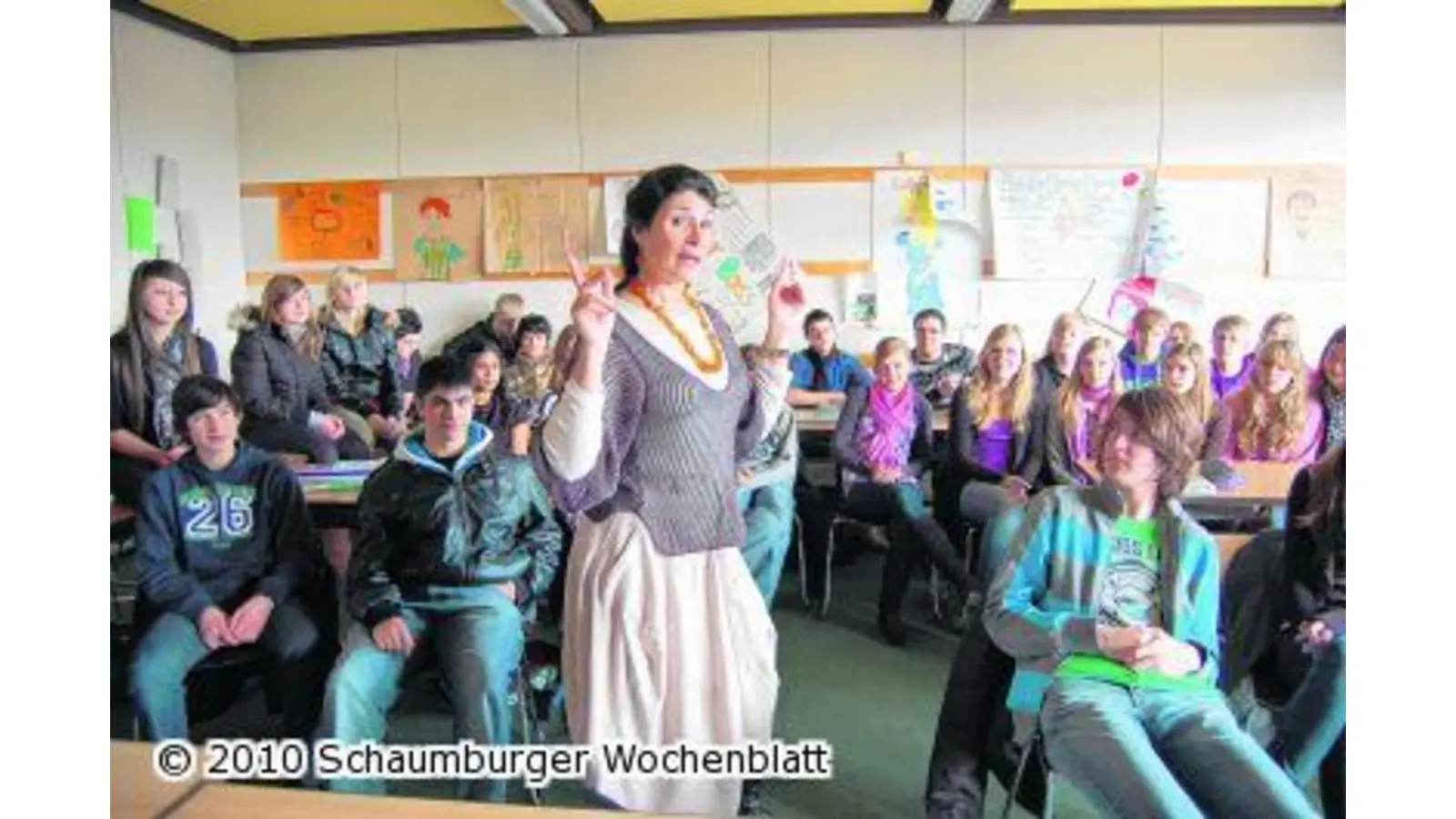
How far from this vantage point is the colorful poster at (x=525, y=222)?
7.25 ft

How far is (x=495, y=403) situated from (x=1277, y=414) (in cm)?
203

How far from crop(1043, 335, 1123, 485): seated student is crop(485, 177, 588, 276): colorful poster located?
144 centimetres

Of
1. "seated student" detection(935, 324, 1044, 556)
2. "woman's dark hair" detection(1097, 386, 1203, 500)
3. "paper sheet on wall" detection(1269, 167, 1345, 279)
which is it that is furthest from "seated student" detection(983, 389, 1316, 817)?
"seated student" detection(935, 324, 1044, 556)

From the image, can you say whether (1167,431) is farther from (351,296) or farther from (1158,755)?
(351,296)

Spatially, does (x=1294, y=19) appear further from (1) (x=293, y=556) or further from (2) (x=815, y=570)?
(1) (x=293, y=556)

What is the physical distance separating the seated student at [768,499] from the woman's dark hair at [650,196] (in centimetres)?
21

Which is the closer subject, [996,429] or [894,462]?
[996,429]

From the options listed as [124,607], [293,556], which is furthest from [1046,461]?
[124,607]

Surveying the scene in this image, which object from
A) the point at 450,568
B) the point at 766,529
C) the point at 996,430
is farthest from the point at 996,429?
the point at 450,568

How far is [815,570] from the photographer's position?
3199 mm

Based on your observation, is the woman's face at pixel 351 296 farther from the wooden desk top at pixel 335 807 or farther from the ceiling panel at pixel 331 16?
the wooden desk top at pixel 335 807

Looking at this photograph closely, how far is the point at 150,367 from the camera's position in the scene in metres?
2.13

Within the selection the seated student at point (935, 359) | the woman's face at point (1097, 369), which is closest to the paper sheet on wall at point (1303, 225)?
the woman's face at point (1097, 369)

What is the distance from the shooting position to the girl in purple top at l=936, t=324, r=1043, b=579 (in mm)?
2949
